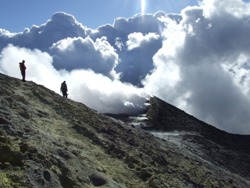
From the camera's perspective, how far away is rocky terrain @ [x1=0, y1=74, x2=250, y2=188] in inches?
842

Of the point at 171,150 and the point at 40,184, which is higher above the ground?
the point at 171,150

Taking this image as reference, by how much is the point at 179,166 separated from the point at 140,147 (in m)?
2.97

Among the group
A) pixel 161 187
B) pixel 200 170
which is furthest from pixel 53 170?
pixel 200 170

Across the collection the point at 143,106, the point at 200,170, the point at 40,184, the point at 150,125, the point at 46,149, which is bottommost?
the point at 40,184

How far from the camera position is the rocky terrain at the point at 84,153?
70.2ft

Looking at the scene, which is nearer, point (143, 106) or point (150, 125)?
point (150, 125)

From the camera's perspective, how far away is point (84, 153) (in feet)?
87.9

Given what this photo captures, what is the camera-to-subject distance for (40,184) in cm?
1984

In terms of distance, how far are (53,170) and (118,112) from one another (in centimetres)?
4779

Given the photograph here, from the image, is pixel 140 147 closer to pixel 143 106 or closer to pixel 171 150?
pixel 171 150

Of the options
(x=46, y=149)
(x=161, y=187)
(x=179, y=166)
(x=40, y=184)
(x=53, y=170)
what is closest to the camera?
(x=40, y=184)

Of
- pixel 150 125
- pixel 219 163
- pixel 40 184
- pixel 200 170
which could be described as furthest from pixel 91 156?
pixel 150 125

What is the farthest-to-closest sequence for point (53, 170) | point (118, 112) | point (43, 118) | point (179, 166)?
1. point (118, 112)
2. point (179, 166)
3. point (43, 118)
4. point (53, 170)

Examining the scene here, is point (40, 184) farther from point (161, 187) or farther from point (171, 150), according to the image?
point (171, 150)
